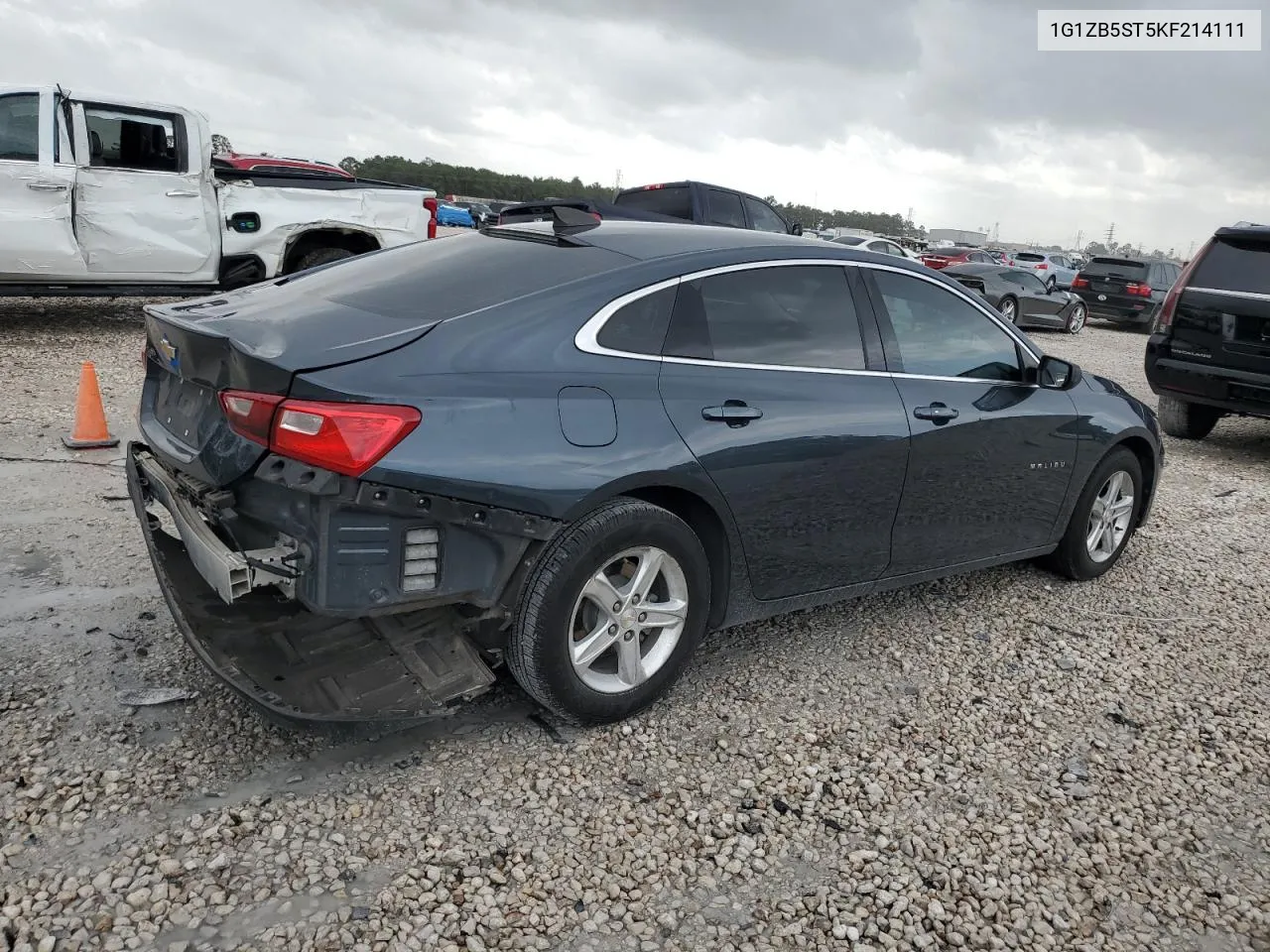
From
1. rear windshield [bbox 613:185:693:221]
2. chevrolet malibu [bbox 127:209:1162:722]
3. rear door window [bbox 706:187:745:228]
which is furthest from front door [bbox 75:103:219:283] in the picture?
chevrolet malibu [bbox 127:209:1162:722]

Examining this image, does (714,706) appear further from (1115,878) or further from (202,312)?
(202,312)

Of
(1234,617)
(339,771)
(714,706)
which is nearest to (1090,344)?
(1234,617)

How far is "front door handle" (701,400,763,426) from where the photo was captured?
314 cm

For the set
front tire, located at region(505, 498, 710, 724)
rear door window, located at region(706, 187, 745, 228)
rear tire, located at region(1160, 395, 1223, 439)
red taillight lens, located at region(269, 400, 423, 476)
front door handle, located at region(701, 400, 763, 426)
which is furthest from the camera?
rear door window, located at region(706, 187, 745, 228)

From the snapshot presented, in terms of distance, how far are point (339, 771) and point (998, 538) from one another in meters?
2.91

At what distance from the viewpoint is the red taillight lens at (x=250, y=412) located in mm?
2611

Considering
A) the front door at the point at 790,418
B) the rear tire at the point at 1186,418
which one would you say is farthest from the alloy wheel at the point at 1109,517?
the rear tire at the point at 1186,418

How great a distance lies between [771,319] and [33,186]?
25.9ft

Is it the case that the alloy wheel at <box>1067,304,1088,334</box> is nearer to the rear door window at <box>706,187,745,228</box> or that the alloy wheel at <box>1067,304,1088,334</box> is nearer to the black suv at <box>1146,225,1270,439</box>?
the rear door window at <box>706,187,745,228</box>

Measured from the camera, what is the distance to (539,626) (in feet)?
9.29

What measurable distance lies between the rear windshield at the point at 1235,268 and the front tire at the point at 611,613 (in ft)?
20.7

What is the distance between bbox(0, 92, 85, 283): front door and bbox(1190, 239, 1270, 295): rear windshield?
965 centimetres

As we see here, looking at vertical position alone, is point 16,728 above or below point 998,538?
below

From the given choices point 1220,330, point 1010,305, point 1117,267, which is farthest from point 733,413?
point 1117,267
